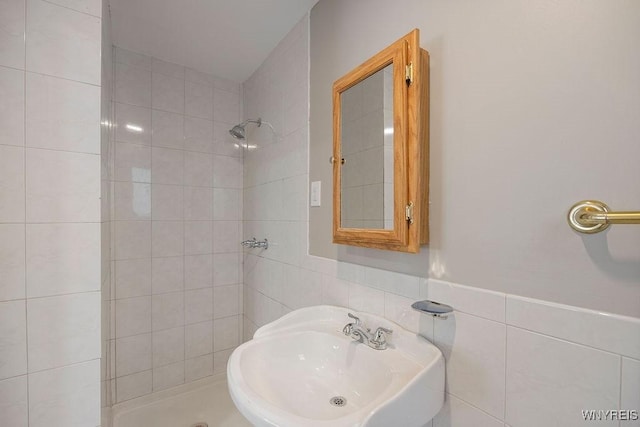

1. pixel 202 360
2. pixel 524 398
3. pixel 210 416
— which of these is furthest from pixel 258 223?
pixel 524 398

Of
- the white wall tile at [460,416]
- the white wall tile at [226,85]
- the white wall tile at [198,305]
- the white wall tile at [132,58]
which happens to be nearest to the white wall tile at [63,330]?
the white wall tile at [198,305]

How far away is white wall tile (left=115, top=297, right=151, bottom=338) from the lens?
72.7 inches

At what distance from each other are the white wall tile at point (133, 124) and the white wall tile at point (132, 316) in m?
1.08

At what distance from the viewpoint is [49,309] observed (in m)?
1.00

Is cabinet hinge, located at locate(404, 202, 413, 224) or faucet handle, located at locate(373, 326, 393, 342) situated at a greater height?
cabinet hinge, located at locate(404, 202, 413, 224)

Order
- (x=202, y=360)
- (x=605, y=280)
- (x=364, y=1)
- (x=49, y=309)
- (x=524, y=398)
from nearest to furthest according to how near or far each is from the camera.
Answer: (x=605, y=280), (x=524, y=398), (x=49, y=309), (x=364, y=1), (x=202, y=360)

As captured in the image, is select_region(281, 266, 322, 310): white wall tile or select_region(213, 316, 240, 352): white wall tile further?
select_region(213, 316, 240, 352): white wall tile

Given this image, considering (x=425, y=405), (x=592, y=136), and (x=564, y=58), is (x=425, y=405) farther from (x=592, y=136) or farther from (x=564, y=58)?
(x=564, y=58)

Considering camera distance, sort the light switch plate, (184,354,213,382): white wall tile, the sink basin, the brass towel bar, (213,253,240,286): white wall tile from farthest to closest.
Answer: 1. (213,253,240,286): white wall tile
2. (184,354,213,382): white wall tile
3. the light switch plate
4. the sink basin
5. the brass towel bar

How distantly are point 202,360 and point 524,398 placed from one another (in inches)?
83.9

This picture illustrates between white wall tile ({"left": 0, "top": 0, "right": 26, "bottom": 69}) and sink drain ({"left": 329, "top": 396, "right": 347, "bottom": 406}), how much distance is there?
1539 millimetres

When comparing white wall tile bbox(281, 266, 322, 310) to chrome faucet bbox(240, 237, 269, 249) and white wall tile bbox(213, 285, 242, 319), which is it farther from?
white wall tile bbox(213, 285, 242, 319)

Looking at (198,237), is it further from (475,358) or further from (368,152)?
(475,358)

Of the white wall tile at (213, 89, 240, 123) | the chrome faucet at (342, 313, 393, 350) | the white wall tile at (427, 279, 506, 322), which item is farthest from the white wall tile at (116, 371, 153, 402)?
the white wall tile at (427, 279, 506, 322)
